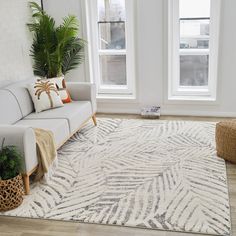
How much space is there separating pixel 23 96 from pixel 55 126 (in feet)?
2.23

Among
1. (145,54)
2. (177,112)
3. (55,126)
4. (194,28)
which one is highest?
(194,28)

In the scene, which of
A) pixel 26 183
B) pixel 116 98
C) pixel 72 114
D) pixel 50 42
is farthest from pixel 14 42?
pixel 26 183

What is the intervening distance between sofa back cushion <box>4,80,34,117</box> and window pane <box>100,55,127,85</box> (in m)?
1.63

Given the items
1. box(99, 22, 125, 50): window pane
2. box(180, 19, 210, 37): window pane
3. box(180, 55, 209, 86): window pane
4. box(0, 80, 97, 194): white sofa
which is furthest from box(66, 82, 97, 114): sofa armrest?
box(180, 19, 210, 37): window pane

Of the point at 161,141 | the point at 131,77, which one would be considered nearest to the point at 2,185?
the point at 161,141

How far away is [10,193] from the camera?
2.85 meters

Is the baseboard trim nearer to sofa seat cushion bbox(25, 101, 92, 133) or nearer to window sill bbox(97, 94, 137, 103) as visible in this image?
window sill bbox(97, 94, 137, 103)

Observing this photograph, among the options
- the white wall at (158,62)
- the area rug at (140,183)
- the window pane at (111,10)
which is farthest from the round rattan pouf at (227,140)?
the window pane at (111,10)

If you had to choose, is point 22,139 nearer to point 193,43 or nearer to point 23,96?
point 23,96

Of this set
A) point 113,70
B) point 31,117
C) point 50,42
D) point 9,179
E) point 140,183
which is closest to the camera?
point 9,179

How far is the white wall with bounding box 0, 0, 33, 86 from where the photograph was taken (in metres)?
4.33

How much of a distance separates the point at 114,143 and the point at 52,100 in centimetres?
88

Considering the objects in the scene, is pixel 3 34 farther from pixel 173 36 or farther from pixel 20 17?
pixel 173 36

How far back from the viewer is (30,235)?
2.58 m
